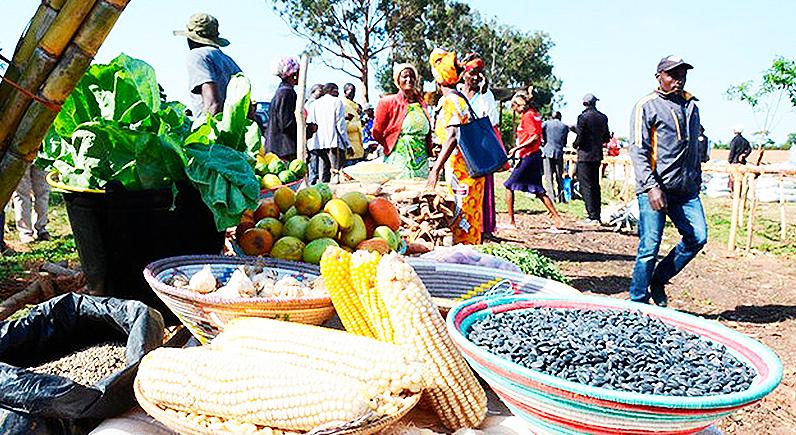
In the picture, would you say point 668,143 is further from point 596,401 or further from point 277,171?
point 596,401

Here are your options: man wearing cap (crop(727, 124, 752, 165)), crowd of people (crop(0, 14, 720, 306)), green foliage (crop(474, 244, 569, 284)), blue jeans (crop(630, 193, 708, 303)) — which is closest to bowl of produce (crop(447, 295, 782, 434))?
crowd of people (crop(0, 14, 720, 306))

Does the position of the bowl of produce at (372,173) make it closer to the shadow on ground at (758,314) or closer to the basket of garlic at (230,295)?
the shadow on ground at (758,314)

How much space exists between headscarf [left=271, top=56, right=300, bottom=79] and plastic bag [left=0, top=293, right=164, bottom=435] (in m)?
5.34

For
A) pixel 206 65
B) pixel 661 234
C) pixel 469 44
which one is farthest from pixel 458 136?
pixel 469 44

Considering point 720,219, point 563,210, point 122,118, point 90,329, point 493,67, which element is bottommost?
point 90,329

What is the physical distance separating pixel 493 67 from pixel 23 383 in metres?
40.0

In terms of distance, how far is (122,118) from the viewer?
197cm

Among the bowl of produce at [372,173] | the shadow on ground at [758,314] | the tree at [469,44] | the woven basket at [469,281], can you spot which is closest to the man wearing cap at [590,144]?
the shadow on ground at [758,314]

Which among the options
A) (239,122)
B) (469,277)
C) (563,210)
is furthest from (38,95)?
(563,210)

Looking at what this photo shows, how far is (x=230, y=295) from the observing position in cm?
161

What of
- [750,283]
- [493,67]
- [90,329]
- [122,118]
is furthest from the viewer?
[493,67]

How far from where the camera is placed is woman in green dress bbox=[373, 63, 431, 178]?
6.21m

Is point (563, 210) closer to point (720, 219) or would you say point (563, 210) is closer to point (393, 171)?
point (720, 219)

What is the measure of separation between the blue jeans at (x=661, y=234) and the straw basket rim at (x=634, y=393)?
11.6 feet
